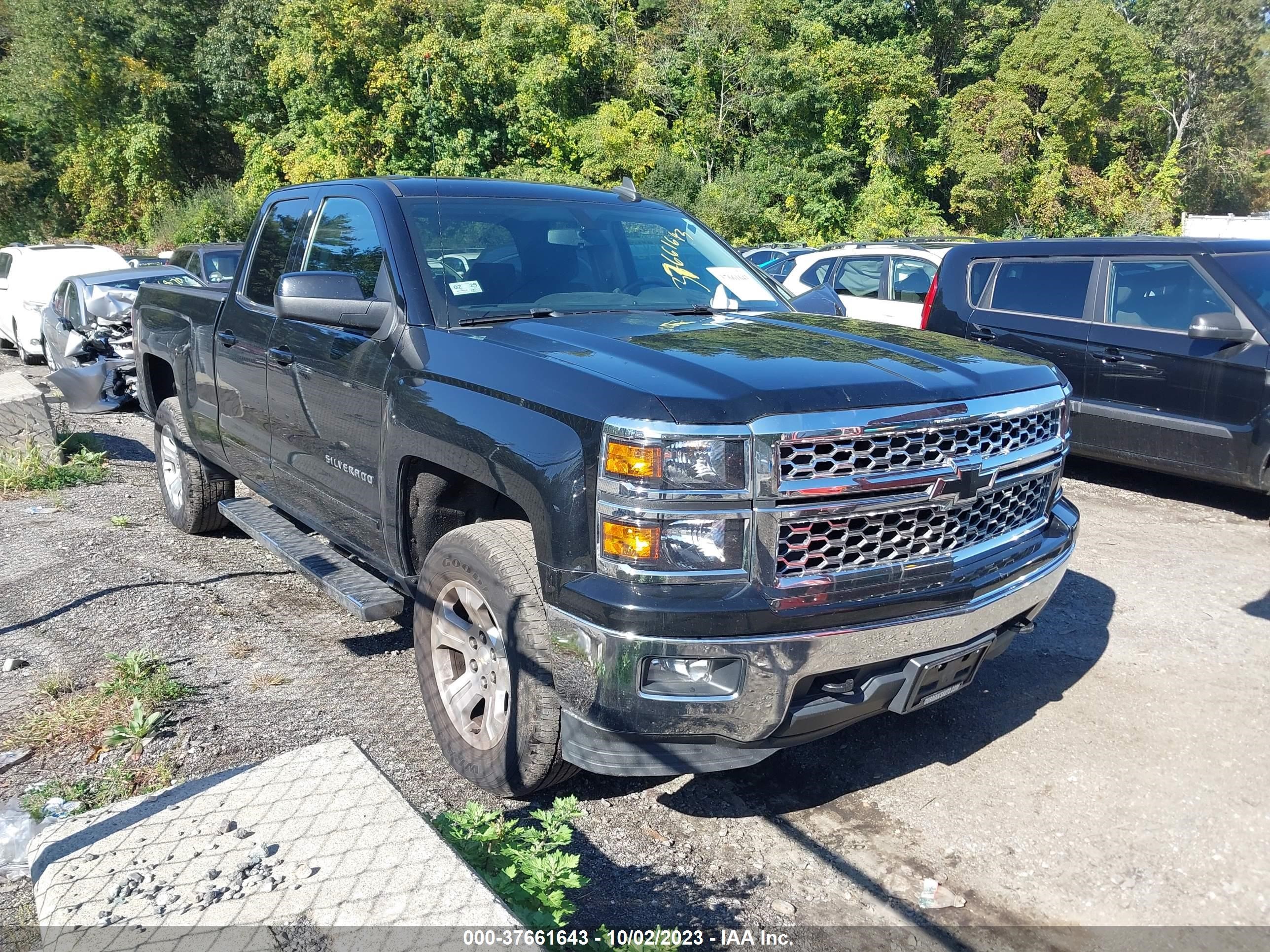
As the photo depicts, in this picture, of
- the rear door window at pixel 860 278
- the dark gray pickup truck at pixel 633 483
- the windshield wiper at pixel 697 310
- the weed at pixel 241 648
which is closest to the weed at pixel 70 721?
the weed at pixel 241 648

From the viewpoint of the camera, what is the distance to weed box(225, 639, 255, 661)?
4.71 m

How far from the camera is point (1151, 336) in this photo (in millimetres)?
7293

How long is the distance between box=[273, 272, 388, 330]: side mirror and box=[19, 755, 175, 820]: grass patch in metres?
1.74

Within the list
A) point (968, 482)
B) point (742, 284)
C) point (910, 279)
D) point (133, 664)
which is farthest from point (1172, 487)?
point (133, 664)

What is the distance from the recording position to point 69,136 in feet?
117

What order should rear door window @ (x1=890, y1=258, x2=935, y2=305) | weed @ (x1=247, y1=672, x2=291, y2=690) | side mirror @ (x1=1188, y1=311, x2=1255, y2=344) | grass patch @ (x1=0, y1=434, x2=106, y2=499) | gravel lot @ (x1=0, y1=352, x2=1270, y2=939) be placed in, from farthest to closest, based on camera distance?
rear door window @ (x1=890, y1=258, x2=935, y2=305)
grass patch @ (x1=0, y1=434, x2=106, y2=499)
side mirror @ (x1=1188, y1=311, x2=1255, y2=344)
weed @ (x1=247, y1=672, x2=291, y2=690)
gravel lot @ (x1=0, y1=352, x2=1270, y2=939)

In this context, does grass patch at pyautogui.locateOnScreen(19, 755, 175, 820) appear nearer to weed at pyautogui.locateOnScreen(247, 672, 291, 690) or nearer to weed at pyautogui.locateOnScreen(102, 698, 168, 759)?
weed at pyautogui.locateOnScreen(102, 698, 168, 759)

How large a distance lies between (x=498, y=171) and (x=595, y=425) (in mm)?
27629

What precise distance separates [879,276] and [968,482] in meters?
8.41

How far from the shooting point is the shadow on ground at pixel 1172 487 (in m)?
7.28

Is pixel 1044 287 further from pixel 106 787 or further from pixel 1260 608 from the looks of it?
pixel 106 787

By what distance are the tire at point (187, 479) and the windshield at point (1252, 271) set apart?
690 cm

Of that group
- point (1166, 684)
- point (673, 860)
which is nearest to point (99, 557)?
point (673, 860)

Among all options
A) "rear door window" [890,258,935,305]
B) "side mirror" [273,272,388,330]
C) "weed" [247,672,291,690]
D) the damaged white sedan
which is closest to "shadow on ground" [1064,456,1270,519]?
"rear door window" [890,258,935,305]
